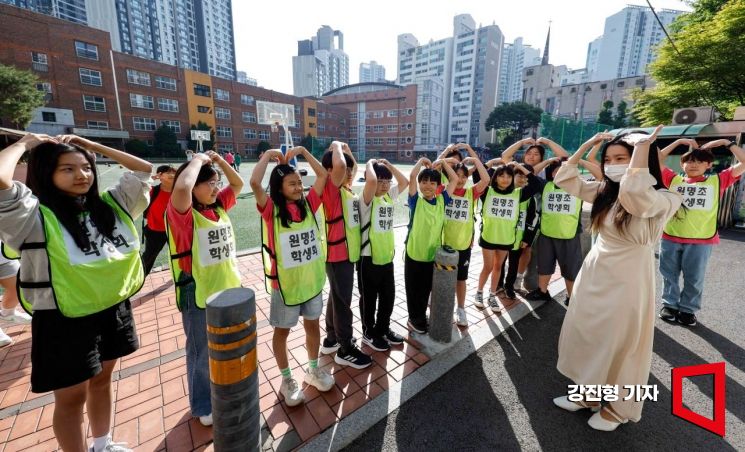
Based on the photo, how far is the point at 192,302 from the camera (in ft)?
7.66

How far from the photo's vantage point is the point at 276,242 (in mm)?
2555

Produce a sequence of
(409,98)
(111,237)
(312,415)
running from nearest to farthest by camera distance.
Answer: (111,237) → (312,415) → (409,98)

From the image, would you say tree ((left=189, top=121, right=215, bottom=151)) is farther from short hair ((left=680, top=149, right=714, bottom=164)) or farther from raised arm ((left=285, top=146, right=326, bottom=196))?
short hair ((left=680, top=149, right=714, bottom=164))

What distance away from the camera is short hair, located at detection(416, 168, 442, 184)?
139 inches

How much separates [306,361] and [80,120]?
45.0 m

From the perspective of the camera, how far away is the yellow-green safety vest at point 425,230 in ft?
11.8

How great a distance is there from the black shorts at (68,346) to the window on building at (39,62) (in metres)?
45.9

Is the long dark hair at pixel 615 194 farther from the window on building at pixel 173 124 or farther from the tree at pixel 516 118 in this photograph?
the tree at pixel 516 118

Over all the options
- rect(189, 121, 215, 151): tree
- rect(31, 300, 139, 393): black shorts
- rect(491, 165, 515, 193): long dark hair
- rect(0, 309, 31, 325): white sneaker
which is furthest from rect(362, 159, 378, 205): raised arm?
rect(189, 121, 215, 151): tree

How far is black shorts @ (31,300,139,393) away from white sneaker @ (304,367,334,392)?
150 centimetres

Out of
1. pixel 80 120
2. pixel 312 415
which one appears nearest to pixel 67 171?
pixel 312 415

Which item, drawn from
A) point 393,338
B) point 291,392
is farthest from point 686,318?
point 291,392

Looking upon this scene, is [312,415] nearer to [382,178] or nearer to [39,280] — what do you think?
[39,280]

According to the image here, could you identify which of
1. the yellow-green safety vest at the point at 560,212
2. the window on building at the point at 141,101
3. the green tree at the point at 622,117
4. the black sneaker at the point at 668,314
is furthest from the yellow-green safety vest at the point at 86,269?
the green tree at the point at 622,117
